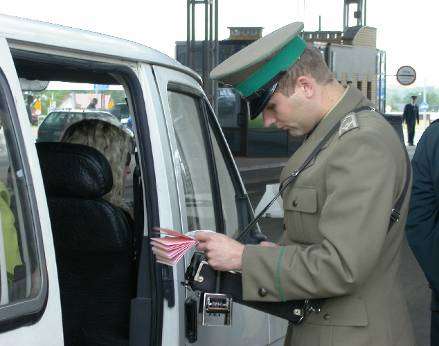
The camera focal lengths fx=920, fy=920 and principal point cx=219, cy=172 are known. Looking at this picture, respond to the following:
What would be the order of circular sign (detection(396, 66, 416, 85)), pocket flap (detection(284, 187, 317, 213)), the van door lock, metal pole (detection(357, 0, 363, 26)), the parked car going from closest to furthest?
pocket flap (detection(284, 187, 317, 213))
the van door lock
the parked car
circular sign (detection(396, 66, 416, 85))
metal pole (detection(357, 0, 363, 26))

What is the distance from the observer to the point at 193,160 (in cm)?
337

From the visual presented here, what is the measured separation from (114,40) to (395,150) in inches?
38.2

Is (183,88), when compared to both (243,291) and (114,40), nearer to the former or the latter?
(114,40)

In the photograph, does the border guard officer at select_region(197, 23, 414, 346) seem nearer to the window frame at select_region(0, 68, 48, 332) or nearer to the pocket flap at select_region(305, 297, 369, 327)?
the pocket flap at select_region(305, 297, 369, 327)

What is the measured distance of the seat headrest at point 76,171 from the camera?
3.18m

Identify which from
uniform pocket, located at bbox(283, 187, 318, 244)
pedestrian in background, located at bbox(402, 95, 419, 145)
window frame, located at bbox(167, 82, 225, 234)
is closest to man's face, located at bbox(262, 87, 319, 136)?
uniform pocket, located at bbox(283, 187, 318, 244)

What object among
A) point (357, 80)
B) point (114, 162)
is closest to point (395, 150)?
point (114, 162)

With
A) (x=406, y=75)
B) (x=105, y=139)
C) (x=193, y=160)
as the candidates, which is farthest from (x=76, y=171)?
(x=406, y=75)

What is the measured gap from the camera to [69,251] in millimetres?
3400

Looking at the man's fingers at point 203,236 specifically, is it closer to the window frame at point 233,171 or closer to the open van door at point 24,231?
the open van door at point 24,231

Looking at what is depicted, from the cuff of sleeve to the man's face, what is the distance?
345 mm

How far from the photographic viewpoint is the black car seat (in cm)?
321

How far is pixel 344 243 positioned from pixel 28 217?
2.52 feet

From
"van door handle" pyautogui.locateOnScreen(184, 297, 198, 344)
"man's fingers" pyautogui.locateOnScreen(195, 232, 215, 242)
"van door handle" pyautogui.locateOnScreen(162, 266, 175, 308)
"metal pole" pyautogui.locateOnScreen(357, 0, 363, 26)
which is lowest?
"van door handle" pyautogui.locateOnScreen(184, 297, 198, 344)
